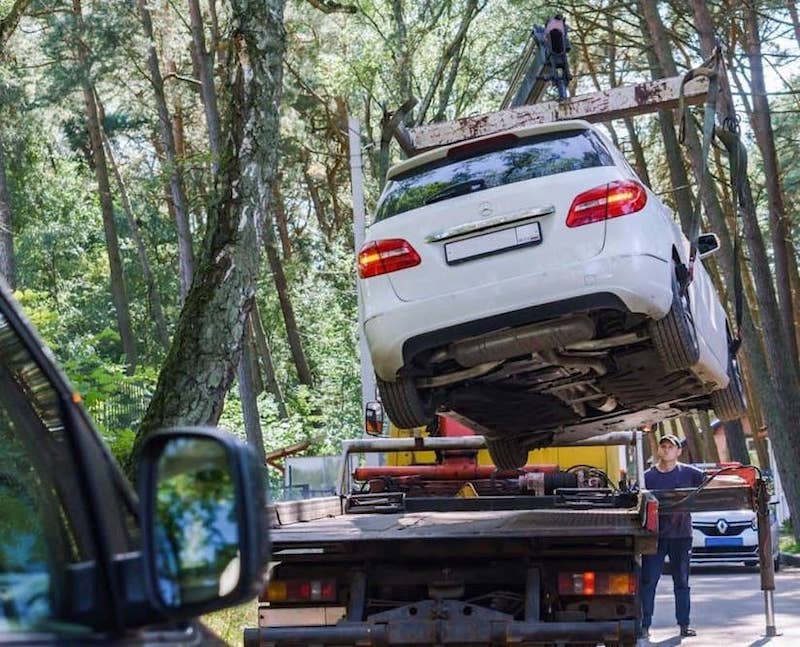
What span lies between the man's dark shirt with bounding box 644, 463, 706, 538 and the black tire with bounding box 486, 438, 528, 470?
1924 millimetres

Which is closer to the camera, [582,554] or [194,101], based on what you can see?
[582,554]

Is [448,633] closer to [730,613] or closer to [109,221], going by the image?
[730,613]

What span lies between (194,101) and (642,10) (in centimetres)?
1795

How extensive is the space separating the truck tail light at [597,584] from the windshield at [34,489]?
5.71 metres

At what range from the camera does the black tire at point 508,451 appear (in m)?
10.9

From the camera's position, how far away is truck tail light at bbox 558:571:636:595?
7.83 m

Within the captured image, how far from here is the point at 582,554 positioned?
7.95 m

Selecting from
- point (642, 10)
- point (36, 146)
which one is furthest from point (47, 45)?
point (642, 10)

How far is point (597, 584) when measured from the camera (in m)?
7.86

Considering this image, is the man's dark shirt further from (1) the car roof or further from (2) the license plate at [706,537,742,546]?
(2) the license plate at [706,537,742,546]

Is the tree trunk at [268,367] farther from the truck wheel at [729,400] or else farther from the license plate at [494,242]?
the license plate at [494,242]

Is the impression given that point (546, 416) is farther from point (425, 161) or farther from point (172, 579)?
point (172, 579)

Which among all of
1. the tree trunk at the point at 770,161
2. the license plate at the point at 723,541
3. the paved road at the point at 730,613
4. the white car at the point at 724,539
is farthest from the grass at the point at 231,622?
the tree trunk at the point at 770,161

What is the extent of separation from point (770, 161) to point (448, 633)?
2093 centimetres
